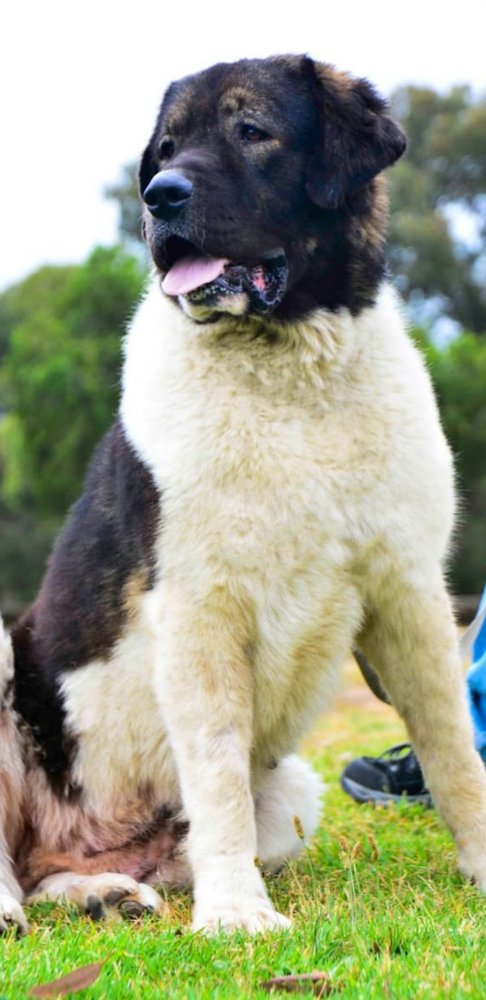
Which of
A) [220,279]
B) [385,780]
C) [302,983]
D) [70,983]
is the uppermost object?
[220,279]

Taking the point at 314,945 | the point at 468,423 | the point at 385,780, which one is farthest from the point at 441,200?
the point at 314,945

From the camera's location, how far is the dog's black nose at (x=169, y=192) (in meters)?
2.92

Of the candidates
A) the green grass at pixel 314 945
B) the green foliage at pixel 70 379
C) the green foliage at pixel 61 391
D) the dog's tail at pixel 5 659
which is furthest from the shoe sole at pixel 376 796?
the green foliage at pixel 70 379

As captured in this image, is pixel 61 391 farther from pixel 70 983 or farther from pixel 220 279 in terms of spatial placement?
pixel 70 983

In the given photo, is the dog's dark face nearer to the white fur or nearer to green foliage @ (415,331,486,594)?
the white fur

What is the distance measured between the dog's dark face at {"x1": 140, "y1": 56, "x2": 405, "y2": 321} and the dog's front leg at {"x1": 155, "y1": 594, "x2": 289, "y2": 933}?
78 cm

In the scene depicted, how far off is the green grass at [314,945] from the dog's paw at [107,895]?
0.05 m

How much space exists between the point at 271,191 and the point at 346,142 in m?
0.25

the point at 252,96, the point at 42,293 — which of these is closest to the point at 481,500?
the point at 42,293

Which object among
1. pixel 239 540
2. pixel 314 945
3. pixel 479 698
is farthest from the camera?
pixel 479 698

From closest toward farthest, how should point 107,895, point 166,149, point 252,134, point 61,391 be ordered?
point 107,895 < point 252,134 < point 166,149 < point 61,391

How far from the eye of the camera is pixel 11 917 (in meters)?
2.75

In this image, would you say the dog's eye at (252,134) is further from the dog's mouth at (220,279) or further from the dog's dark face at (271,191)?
the dog's mouth at (220,279)

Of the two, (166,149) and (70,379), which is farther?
(70,379)
